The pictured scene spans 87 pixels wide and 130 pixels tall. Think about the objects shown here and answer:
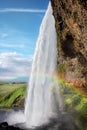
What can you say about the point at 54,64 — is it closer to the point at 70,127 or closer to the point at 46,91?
the point at 46,91

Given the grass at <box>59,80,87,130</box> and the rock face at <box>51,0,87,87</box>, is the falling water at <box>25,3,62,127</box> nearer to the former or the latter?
the grass at <box>59,80,87,130</box>

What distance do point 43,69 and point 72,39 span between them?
14.1 metres

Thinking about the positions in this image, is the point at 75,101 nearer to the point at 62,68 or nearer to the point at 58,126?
the point at 62,68

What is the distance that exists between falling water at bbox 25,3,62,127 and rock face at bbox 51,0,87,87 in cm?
531

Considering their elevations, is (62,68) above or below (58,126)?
above

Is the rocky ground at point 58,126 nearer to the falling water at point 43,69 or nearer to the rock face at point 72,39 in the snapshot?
the rock face at point 72,39

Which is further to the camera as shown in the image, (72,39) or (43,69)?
(43,69)

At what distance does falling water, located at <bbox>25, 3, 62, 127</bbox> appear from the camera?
57.4 meters

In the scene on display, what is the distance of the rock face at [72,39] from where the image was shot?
39.5 metres

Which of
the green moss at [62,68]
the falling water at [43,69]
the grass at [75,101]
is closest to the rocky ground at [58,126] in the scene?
the grass at [75,101]

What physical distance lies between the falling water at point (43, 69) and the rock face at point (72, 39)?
5310 millimetres

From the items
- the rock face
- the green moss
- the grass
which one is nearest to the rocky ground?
the grass

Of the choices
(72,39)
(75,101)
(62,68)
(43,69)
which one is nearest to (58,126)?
(62,68)

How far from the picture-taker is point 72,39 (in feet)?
155
